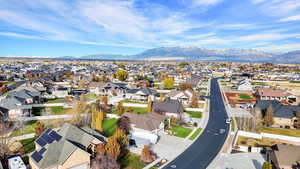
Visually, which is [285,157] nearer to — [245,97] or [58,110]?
[58,110]

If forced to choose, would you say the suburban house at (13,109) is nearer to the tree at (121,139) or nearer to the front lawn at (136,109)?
the front lawn at (136,109)

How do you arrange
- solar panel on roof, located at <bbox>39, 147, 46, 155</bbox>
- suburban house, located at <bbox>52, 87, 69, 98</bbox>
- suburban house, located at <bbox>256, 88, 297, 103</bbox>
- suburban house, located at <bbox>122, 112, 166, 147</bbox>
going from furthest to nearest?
suburban house, located at <bbox>52, 87, 69, 98</bbox>
suburban house, located at <bbox>256, 88, 297, 103</bbox>
suburban house, located at <bbox>122, 112, 166, 147</bbox>
solar panel on roof, located at <bbox>39, 147, 46, 155</bbox>

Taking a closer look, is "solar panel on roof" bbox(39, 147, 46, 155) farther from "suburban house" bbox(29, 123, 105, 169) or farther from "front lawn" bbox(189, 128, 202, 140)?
"front lawn" bbox(189, 128, 202, 140)

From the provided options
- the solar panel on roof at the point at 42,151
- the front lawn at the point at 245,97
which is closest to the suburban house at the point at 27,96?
the solar panel on roof at the point at 42,151

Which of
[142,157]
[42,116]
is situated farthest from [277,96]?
[42,116]

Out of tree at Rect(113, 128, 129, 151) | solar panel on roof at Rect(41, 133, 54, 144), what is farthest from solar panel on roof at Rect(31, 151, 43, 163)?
tree at Rect(113, 128, 129, 151)

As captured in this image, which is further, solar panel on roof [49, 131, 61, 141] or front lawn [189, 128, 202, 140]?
front lawn [189, 128, 202, 140]

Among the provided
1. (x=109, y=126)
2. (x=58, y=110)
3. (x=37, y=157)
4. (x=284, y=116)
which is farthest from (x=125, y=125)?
(x=284, y=116)
